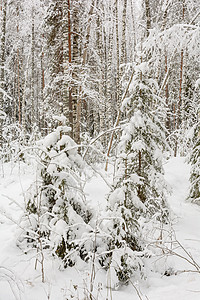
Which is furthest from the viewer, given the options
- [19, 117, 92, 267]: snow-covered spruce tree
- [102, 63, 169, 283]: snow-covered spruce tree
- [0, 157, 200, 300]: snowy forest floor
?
[102, 63, 169, 283]: snow-covered spruce tree

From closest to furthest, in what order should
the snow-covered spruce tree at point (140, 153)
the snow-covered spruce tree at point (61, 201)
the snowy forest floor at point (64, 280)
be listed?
the snowy forest floor at point (64, 280)
the snow-covered spruce tree at point (61, 201)
the snow-covered spruce tree at point (140, 153)

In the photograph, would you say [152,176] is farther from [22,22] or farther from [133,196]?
[22,22]

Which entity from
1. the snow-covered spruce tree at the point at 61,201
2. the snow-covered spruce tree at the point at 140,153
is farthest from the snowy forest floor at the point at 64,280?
the snow-covered spruce tree at the point at 140,153

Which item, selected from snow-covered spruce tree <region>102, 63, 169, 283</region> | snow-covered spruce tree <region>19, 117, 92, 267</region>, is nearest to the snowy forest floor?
snow-covered spruce tree <region>19, 117, 92, 267</region>

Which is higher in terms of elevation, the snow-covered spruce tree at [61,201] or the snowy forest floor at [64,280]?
the snow-covered spruce tree at [61,201]

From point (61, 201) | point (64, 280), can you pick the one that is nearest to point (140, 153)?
point (61, 201)

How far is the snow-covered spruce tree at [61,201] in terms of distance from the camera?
3.09 meters

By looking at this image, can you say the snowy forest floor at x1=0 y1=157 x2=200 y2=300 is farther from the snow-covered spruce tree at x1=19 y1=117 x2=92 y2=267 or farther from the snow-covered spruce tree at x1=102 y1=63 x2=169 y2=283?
the snow-covered spruce tree at x1=102 y1=63 x2=169 y2=283

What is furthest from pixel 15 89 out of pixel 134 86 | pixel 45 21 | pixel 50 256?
pixel 50 256

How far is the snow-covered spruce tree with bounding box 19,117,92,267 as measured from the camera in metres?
3.09

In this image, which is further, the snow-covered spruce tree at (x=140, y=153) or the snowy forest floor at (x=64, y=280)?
the snow-covered spruce tree at (x=140, y=153)

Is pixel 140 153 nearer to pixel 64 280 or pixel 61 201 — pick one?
pixel 61 201

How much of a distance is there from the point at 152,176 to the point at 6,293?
126 inches

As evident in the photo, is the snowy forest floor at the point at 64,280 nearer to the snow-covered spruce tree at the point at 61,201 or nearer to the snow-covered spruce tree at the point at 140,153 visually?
the snow-covered spruce tree at the point at 61,201
